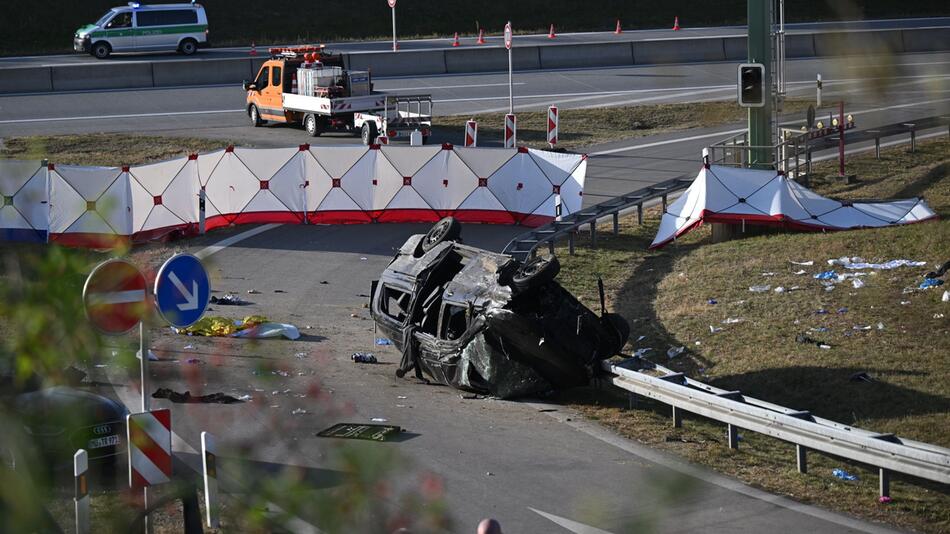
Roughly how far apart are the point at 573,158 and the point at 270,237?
6.20m

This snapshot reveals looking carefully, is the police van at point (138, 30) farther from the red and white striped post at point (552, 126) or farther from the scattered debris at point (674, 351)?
the scattered debris at point (674, 351)

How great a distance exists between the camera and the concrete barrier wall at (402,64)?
41.6m

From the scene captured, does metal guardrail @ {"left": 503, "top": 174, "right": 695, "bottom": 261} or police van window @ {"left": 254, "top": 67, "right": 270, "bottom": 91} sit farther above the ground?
police van window @ {"left": 254, "top": 67, "right": 270, "bottom": 91}

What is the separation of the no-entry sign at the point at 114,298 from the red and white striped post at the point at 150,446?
15.9 feet

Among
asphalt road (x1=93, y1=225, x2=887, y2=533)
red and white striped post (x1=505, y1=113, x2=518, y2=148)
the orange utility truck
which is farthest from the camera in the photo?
the orange utility truck

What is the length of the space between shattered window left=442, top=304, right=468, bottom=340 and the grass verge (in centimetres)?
148

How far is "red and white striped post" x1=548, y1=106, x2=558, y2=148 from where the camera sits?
1126 inches

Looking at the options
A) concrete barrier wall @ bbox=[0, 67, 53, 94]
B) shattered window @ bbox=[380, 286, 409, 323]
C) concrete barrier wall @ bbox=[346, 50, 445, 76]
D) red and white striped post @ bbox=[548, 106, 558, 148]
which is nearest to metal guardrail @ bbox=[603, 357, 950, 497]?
shattered window @ bbox=[380, 286, 409, 323]

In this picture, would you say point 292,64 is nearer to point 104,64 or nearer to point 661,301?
point 104,64

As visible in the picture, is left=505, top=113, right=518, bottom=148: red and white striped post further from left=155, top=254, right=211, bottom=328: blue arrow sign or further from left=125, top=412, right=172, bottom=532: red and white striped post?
left=155, top=254, right=211, bottom=328: blue arrow sign

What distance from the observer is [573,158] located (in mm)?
22344

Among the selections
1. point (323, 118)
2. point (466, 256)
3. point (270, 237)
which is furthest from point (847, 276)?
point (323, 118)

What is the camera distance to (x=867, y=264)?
17078 mm

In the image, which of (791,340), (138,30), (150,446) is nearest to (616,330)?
(791,340)
